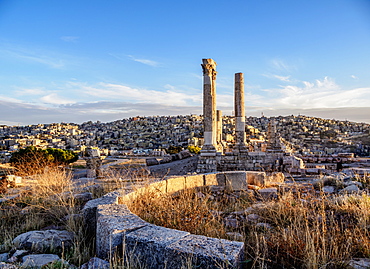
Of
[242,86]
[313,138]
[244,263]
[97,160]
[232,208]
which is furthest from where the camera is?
[313,138]

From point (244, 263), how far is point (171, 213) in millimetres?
Answer: 1716

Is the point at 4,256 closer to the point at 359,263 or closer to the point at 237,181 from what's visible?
the point at 359,263

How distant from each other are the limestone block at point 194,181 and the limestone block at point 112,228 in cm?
423

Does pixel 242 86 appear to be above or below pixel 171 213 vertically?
above

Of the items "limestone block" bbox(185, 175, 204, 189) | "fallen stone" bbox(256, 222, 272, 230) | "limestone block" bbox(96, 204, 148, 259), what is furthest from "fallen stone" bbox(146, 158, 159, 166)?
"limestone block" bbox(96, 204, 148, 259)

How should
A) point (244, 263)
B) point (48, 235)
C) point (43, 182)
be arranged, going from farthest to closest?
point (43, 182) → point (48, 235) → point (244, 263)

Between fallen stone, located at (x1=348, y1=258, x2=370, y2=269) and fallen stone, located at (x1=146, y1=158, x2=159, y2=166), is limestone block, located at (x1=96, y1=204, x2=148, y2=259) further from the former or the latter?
fallen stone, located at (x1=146, y1=158, x2=159, y2=166)

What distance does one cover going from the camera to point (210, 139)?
15828 mm

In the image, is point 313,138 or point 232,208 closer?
point 232,208

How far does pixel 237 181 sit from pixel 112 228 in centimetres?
600

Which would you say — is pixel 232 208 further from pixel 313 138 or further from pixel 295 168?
pixel 313 138

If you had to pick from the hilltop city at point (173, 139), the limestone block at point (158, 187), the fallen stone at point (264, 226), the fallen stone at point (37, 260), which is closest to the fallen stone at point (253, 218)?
the fallen stone at point (264, 226)

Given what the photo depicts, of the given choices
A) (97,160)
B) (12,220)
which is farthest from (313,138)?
(12,220)

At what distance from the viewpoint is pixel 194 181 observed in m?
8.62
